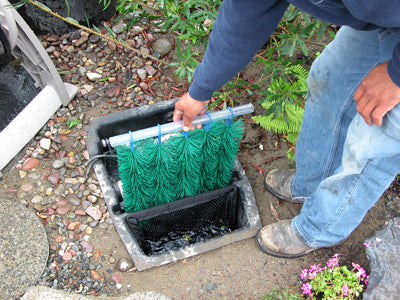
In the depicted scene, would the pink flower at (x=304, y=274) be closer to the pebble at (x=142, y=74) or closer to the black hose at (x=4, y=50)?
the pebble at (x=142, y=74)

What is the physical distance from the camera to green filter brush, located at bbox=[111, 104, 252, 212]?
1.78m

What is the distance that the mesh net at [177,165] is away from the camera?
1.79m

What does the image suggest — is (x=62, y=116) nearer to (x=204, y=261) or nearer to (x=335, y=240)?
(x=204, y=261)

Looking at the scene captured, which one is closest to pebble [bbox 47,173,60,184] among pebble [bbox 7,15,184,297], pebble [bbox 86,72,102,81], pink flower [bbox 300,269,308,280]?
pebble [bbox 7,15,184,297]

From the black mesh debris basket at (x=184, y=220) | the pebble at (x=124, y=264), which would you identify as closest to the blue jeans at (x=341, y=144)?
the black mesh debris basket at (x=184, y=220)

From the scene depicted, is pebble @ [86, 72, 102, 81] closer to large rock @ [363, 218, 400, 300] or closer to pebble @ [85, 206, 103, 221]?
pebble @ [85, 206, 103, 221]

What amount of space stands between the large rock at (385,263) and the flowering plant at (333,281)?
6cm

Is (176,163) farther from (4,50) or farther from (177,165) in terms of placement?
(4,50)

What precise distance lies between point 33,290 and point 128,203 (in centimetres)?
64

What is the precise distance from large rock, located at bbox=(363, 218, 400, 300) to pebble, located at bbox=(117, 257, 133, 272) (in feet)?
4.05

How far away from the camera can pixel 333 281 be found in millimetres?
1848

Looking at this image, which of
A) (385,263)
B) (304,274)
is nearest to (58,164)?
(304,274)

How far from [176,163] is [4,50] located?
1252 mm

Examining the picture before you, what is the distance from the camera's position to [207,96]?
1.51 metres
